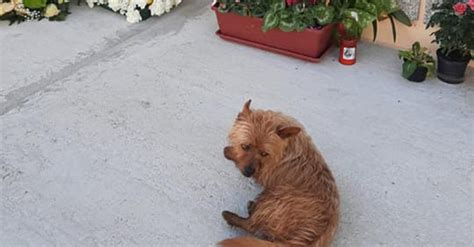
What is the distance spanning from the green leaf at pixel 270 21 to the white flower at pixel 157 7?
79cm

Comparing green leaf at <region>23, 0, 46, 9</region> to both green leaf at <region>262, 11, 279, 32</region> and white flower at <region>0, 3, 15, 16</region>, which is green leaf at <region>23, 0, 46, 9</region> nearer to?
white flower at <region>0, 3, 15, 16</region>

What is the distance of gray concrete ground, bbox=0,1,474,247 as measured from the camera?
6.21ft

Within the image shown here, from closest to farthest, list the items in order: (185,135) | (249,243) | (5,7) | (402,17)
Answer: (249,243) → (185,135) → (402,17) → (5,7)

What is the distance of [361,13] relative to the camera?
2.71 metres

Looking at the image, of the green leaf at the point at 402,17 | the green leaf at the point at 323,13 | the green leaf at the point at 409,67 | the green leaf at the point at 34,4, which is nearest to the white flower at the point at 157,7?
the green leaf at the point at 34,4

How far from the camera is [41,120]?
240 cm

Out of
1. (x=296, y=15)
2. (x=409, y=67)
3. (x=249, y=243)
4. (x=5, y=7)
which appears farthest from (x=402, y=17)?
(x=5, y=7)

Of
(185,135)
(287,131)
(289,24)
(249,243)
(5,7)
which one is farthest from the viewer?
(5,7)

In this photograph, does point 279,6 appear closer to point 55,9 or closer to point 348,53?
point 348,53

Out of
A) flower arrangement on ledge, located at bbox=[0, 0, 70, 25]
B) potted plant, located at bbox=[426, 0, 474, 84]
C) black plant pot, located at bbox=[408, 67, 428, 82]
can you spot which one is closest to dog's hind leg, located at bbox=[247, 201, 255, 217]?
black plant pot, located at bbox=[408, 67, 428, 82]

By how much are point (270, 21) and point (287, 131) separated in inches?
46.4

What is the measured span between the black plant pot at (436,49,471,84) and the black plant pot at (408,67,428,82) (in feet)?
0.32

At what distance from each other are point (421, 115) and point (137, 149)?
53.4 inches

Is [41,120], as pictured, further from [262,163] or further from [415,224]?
[415,224]
